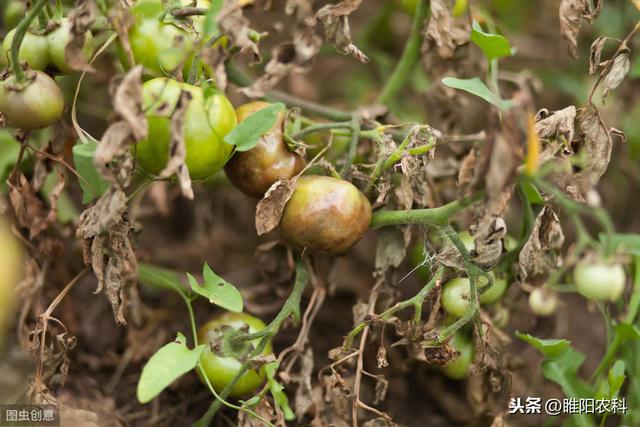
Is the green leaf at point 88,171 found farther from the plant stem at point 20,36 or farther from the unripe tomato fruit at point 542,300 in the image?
the unripe tomato fruit at point 542,300

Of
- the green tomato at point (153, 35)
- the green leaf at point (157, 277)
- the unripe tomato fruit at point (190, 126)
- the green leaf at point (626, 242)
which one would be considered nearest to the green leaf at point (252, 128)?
the unripe tomato fruit at point (190, 126)

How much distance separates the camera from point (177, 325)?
1.43 m

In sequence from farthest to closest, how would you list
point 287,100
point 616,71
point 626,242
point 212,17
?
point 287,100
point 626,242
point 616,71
point 212,17

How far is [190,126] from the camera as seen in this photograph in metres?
0.91

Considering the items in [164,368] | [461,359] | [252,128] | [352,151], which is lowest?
[461,359]

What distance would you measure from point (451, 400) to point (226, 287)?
0.62 meters

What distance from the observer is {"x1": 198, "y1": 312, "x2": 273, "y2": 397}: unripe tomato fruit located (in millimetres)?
1075

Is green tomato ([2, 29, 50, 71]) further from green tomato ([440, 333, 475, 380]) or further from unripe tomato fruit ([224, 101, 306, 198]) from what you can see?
green tomato ([440, 333, 475, 380])

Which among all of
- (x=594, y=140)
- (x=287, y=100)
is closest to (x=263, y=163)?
(x=287, y=100)

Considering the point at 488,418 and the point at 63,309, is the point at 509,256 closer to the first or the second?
the point at 488,418

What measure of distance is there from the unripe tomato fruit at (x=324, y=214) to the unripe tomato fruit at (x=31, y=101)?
373 mm

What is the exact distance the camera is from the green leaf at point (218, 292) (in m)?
0.97

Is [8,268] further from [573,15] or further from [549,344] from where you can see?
[573,15]

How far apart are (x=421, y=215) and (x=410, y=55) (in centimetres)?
45
